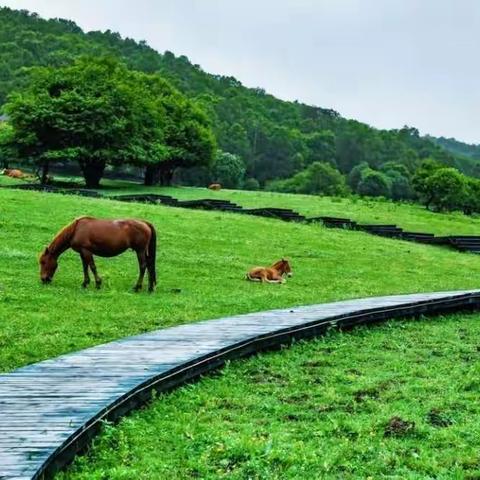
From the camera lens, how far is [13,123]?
5322cm

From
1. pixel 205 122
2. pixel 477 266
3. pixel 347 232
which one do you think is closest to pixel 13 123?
pixel 205 122

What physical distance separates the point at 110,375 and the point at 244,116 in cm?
12822

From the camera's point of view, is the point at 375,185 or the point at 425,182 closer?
the point at 425,182

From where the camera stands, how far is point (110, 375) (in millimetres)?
8391

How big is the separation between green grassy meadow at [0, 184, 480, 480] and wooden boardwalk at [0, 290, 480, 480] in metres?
0.25

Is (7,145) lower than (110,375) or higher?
higher

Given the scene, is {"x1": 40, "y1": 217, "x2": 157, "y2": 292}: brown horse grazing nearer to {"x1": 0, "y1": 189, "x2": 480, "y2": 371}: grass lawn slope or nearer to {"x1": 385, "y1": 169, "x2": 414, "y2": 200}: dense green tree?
{"x1": 0, "y1": 189, "x2": 480, "y2": 371}: grass lawn slope

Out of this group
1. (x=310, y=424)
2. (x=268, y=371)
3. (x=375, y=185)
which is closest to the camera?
(x=310, y=424)

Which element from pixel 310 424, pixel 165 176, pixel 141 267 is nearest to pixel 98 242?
pixel 141 267

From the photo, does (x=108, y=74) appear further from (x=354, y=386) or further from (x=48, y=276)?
(x=354, y=386)

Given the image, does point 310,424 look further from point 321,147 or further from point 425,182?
point 321,147

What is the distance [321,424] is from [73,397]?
8.43 feet

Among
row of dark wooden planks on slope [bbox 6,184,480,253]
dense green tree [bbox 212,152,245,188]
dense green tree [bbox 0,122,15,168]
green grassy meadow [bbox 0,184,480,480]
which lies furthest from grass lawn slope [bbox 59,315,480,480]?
dense green tree [bbox 212,152,245,188]

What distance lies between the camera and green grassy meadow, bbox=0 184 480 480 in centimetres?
647
